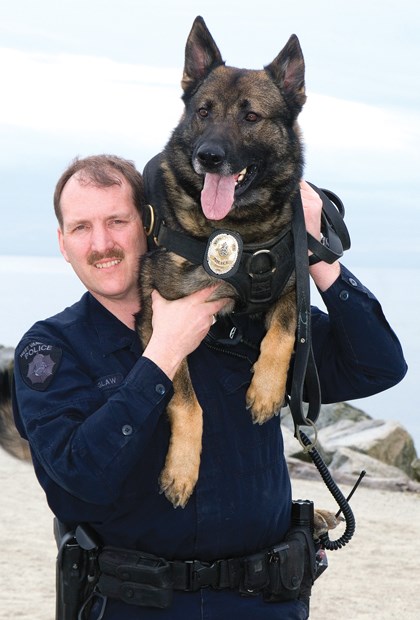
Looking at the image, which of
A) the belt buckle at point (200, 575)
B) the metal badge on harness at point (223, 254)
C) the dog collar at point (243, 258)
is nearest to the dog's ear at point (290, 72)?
the dog collar at point (243, 258)

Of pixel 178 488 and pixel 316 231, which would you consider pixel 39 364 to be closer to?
pixel 178 488

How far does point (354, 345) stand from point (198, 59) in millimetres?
1281

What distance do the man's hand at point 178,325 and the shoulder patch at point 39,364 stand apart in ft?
1.03

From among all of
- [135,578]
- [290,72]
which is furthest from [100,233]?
[135,578]

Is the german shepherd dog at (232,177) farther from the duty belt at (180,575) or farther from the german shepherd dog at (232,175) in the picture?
the duty belt at (180,575)

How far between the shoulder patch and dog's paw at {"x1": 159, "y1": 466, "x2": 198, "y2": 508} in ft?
1.67

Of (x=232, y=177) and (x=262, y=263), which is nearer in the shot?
(x=262, y=263)

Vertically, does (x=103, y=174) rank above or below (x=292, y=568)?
above

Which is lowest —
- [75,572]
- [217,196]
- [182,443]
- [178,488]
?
[75,572]

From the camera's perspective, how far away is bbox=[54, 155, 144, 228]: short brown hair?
10.6ft

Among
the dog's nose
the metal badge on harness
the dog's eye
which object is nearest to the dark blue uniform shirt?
the metal badge on harness

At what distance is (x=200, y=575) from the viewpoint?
2.94m

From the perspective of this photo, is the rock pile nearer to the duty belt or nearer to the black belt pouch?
the duty belt

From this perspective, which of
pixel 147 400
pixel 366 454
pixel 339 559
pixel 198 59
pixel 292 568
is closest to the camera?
pixel 147 400
